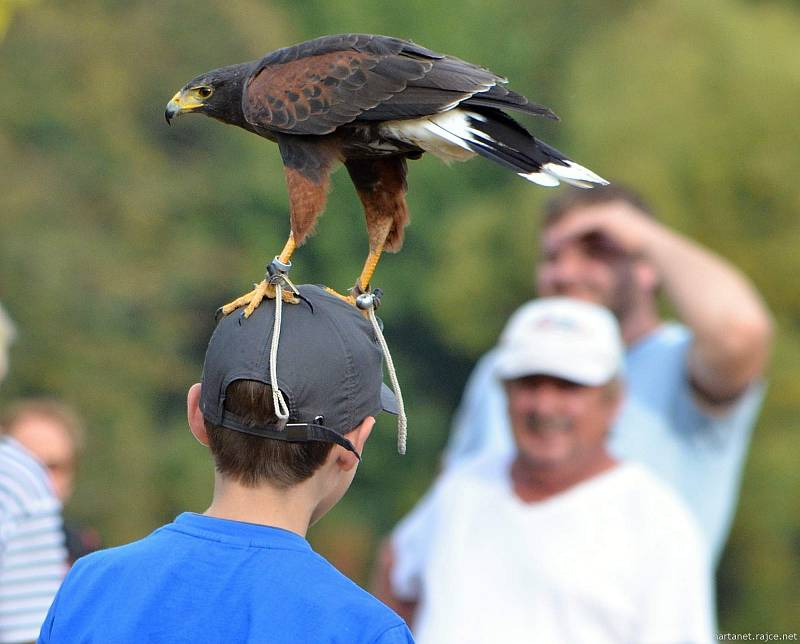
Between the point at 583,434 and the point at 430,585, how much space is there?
654 millimetres

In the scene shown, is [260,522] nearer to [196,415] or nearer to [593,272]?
[196,415]

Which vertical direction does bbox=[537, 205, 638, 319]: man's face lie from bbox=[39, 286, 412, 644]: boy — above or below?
above

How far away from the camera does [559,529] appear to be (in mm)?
3678

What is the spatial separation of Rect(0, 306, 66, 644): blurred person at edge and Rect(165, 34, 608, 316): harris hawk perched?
1191mm

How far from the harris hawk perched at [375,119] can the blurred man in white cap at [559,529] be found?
1.61 m

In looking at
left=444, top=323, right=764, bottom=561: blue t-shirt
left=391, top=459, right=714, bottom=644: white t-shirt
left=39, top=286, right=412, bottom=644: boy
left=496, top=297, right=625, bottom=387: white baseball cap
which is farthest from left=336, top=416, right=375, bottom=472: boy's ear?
left=444, top=323, right=764, bottom=561: blue t-shirt

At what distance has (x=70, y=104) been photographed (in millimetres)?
12406

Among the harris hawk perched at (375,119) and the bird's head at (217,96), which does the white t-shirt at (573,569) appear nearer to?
the harris hawk perched at (375,119)

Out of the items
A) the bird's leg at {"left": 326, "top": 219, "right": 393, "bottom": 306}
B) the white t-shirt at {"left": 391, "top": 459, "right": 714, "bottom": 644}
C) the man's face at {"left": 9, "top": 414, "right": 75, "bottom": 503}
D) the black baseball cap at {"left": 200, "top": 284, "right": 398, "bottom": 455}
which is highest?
the bird's leg at {"left": 326, "top": 219, "right": 393, "bottom": 306}

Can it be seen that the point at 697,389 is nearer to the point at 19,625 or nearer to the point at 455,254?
the point at 19,625

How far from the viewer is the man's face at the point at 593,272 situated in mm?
4570

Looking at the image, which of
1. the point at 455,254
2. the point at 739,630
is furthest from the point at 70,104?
the point at 739,630

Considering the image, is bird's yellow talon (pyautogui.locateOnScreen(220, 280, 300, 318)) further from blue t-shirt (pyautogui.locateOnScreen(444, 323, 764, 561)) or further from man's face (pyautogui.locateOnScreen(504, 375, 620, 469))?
blue t-shirt (pyautogui.locateOnScreen(444, 323, 764, 561))

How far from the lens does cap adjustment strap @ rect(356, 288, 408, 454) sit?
2.02m
